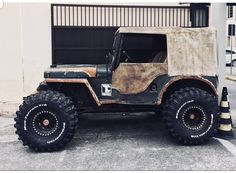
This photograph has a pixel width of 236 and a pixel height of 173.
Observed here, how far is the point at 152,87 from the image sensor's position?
255 inches

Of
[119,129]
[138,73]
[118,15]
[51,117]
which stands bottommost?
[119,129]

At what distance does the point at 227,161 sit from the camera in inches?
218

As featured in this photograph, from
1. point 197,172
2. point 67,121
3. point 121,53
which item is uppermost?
point 121,53

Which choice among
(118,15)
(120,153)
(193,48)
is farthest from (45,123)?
(118,15)

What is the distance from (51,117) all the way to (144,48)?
7.85ft

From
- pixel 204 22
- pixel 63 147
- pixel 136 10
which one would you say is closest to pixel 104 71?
pixel 63 147

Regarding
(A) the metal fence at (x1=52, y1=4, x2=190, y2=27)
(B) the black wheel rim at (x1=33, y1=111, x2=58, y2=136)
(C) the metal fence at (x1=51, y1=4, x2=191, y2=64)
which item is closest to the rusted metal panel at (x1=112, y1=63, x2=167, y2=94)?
(B) the black wheel rim at (x1=33, y1=111, x2=58, y2=136)

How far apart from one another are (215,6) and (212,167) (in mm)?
4395

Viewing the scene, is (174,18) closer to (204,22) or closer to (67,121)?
(204,22)

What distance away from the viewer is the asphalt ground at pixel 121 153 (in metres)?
5.40

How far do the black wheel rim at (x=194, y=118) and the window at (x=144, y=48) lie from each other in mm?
1071

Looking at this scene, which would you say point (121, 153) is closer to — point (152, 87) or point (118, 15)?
point (152, 87)

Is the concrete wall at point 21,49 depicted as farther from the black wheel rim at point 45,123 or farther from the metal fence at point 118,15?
the black wheel rim at point 45,123

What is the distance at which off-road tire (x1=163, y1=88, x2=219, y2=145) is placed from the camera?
20.6 feet
